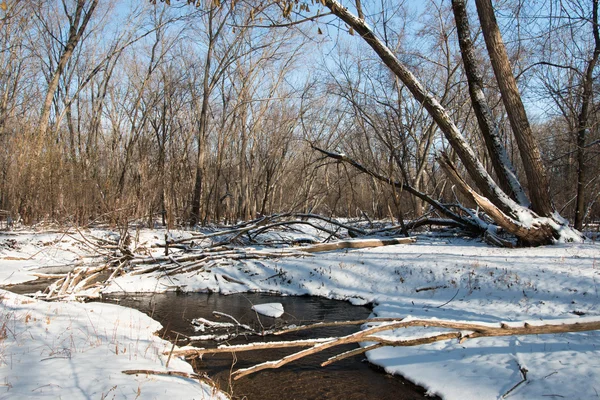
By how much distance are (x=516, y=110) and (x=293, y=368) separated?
→ 25.9ft

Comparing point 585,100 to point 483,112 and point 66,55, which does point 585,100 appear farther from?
point 66,55

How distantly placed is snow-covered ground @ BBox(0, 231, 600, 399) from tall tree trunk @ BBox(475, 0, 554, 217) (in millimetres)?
1190

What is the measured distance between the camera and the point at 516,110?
9242 millimetres

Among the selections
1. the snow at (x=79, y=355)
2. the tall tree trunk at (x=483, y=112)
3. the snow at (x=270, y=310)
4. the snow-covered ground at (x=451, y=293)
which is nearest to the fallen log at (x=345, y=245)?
the snow-covered ground at (x=451, y=293)

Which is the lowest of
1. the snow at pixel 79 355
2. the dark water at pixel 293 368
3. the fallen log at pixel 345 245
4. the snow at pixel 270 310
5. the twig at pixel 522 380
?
the dark water at pixel 293 368

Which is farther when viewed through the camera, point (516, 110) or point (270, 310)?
point (516, 110)

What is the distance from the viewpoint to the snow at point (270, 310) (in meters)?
7.05

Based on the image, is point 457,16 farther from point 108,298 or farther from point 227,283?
point 108,298

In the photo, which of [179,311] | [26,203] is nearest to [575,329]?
[179,311]

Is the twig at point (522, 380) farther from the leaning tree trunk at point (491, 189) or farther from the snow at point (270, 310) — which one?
the leaning tree trunk at point (491, 189)

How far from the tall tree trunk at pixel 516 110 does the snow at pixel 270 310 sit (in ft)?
21.2

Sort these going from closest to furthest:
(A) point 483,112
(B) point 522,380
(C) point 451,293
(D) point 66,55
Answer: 1. (B) point 522,380
2. (C) point 451,293
3. (A) point 483,112
4. (D) point 66,55

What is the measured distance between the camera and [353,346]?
5836 mm

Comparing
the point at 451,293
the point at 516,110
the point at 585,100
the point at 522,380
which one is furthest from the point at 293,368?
the point at 585,100
